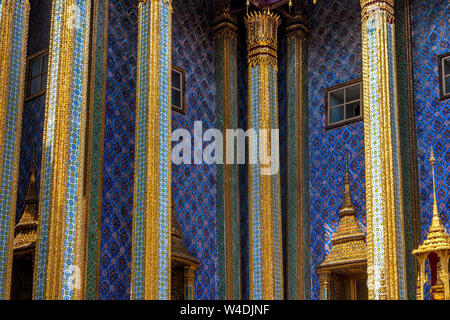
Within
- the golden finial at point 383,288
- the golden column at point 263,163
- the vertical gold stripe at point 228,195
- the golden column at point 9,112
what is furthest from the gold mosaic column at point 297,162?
the golden column at point 9,112

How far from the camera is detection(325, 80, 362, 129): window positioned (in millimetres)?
13578

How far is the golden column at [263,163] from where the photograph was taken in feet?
41.9

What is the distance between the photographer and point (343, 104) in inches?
539

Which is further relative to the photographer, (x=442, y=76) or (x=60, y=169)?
(x=442, y=76)

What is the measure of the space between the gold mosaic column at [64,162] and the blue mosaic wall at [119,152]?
71 cm

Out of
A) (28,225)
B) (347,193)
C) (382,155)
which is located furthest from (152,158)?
(347,193)

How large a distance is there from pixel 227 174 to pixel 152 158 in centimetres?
298

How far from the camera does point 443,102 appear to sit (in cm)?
1241

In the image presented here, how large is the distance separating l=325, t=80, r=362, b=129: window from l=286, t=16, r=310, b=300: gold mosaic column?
48 centimetres

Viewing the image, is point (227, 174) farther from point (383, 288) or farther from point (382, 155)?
point (383, 288)

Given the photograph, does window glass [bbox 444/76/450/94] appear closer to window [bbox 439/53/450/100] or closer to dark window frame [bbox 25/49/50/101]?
window [bbox 439/53/450/100]

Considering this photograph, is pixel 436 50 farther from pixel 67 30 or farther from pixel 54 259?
pixel 54 259

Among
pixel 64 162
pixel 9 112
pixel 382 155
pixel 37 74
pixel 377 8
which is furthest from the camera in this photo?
pixel 37 74

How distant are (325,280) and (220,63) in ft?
14.0
